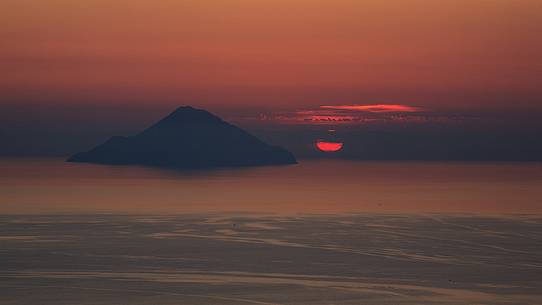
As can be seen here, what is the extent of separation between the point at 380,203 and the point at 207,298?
263 feet

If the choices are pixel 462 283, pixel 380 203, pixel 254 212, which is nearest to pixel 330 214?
pixel 254 212

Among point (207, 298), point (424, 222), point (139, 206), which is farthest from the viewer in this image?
point (139, 206)

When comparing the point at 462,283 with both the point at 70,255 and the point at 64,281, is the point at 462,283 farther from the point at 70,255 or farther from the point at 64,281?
the point at 70,255

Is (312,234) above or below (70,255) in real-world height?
above

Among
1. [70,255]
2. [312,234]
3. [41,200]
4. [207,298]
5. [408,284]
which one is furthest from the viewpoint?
[41,200]

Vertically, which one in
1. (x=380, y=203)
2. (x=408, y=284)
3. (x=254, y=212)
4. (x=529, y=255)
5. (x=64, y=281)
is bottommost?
(x=64, y=281)

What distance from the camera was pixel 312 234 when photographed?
72.8 m

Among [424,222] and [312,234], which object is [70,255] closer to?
[312,234]

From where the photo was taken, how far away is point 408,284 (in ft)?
151

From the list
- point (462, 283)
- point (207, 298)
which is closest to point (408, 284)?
point (462, 283)

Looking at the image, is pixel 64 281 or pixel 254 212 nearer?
pixel 64 281

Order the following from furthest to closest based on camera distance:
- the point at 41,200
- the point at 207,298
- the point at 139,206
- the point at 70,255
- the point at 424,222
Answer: the point at 41,200, the point at 139,206, the point at 424,222, the point at 70,255, the point at 207,298

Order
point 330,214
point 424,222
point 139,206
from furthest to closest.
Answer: point 139,206
point 330,214
point 424,222

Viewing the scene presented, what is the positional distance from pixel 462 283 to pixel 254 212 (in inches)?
2168
